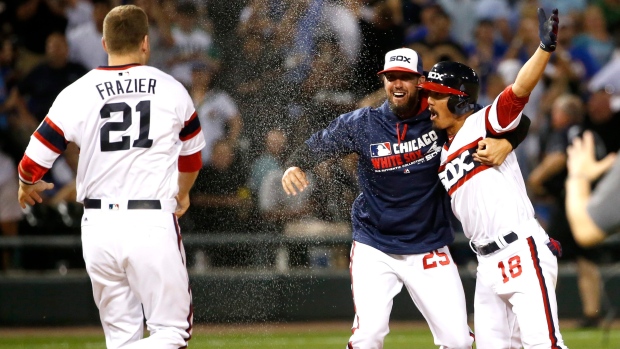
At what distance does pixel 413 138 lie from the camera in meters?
6.93

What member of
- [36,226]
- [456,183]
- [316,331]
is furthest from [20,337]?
[456,183]

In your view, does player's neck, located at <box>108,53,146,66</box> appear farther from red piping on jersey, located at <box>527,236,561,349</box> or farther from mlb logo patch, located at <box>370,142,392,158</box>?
red piping on jersey, located at <box>527,236,561,349</box>

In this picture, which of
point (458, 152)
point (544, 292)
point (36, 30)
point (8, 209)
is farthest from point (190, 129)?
point (36, 30)

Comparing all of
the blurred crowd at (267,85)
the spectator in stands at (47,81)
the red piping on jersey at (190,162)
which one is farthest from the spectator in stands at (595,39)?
the red piping on jersey at (190,162)

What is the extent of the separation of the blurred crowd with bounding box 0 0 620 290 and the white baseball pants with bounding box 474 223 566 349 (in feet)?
12.4

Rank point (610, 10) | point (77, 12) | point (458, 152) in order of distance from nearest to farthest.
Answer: point (458, 152), point (77, 12), point (610, 10)

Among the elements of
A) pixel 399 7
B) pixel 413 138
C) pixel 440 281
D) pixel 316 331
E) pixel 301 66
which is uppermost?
pixel 399 7

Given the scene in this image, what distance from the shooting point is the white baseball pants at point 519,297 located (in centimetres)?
598

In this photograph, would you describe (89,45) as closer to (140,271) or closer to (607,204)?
(140,271)

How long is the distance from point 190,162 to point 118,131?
2.43 ft

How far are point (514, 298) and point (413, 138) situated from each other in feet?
4.72

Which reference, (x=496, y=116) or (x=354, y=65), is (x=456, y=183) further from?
(x=354, y=65)

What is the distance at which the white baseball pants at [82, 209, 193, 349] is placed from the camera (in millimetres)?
5910

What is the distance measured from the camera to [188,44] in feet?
41.7
